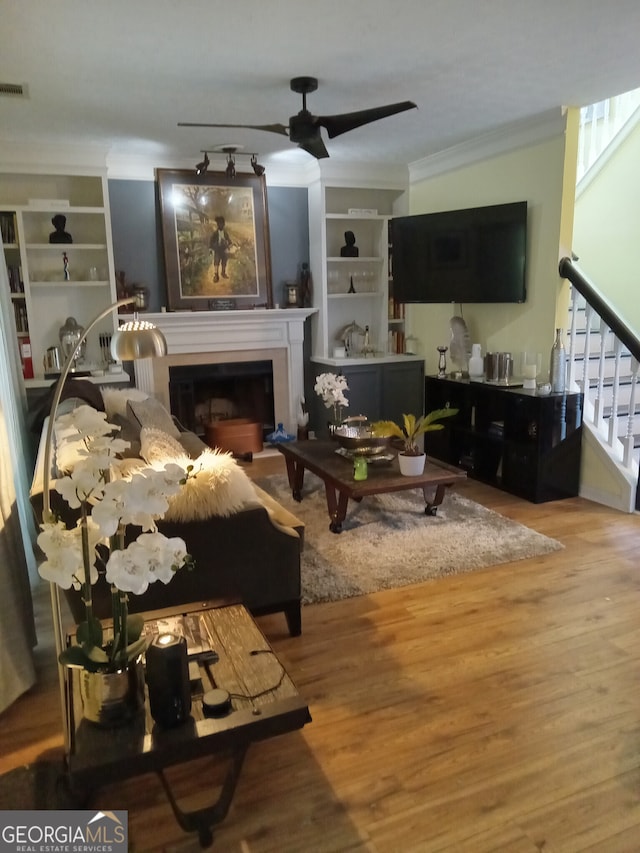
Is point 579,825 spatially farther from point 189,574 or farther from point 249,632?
point 189,574

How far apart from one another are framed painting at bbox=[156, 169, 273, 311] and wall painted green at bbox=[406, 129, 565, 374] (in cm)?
161

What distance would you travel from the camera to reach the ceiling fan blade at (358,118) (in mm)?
3148

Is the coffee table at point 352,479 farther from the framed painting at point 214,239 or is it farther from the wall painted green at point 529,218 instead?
the framed painting at point 214,239

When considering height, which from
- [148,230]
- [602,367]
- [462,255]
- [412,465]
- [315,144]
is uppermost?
[315,144]

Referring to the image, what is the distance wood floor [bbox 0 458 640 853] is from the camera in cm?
178

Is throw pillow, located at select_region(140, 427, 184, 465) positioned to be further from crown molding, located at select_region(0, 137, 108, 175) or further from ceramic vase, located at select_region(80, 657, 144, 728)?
crown molding, located at select_region(0, 137, 108, 175)

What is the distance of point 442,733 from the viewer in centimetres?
217

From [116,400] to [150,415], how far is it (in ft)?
1.15

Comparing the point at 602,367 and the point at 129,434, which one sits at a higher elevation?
the point at 602,367

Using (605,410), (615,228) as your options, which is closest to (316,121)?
(605,410)

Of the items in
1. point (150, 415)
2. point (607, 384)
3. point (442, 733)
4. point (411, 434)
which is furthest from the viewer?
point (607, 384)

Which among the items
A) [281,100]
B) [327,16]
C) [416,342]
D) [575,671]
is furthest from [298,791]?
[416,342]

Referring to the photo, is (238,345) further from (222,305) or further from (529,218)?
(529,218)

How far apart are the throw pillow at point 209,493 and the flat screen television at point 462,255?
119 inches
